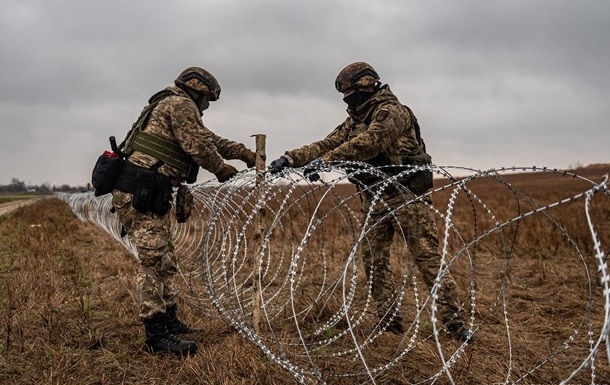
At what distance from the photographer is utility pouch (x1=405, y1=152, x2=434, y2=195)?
4.12 meters

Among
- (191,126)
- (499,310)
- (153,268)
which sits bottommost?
(499,310)

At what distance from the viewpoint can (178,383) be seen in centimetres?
320

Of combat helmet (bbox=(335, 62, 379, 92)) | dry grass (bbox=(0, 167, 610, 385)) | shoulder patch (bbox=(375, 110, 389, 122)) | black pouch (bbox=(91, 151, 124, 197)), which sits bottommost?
dry grass (bbox=(0, 167, 610, 385))

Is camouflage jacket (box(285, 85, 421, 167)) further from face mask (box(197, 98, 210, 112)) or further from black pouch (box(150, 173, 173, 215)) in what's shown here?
black pouch (box(150, 173, 173, 215))

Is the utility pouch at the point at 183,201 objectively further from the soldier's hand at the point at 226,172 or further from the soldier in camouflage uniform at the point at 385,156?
the soldier in camouflage uniform at the point at 385,156

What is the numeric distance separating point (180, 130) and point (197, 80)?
20.9 inches

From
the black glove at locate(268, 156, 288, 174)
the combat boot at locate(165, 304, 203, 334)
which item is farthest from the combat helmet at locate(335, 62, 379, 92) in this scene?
the combat boot at locate(165, 304, 203, 334)

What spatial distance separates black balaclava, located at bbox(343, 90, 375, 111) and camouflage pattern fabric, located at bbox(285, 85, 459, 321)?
71mm

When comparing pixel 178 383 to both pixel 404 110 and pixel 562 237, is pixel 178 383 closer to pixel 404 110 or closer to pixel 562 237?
pixel 404 110

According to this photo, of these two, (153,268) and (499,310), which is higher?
(153,268)

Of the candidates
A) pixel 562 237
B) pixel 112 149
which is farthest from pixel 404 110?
pixel 562 237

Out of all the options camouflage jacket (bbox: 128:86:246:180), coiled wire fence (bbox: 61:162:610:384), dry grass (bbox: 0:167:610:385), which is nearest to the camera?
coiled wire fence (bbox: 61:162:610:384)

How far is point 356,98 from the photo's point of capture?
14.3 ft

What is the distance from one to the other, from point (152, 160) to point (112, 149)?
1.08ft
